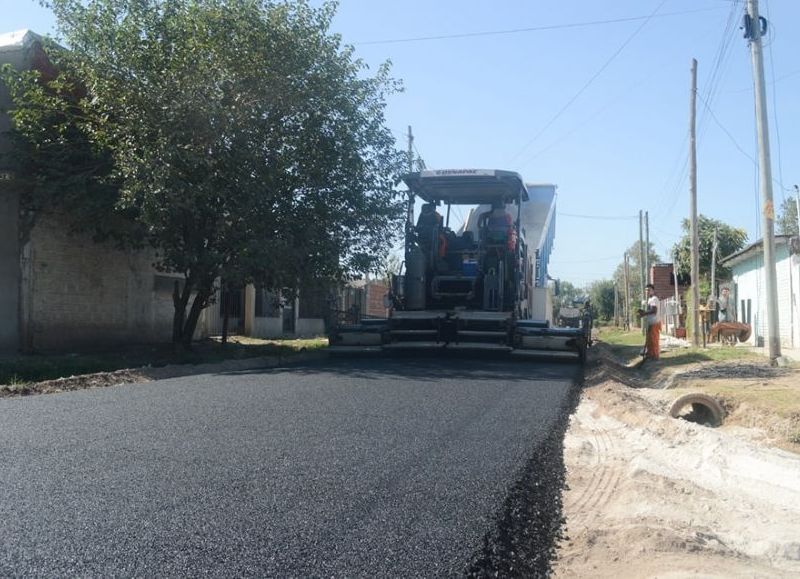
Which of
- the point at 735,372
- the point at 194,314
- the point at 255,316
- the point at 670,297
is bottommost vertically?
the point at 735,372

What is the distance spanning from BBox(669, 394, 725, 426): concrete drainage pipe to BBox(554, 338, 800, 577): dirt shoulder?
0.12 meters

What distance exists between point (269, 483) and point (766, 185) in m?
10.3

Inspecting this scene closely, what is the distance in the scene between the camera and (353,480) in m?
3.93

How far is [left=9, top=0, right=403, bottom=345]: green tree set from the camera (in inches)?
445

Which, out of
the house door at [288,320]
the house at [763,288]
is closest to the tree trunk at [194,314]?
the house door at [288,320]

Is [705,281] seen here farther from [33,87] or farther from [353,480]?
[353,480]

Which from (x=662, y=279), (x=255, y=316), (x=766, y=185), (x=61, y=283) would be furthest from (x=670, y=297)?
(x=61, y=283)

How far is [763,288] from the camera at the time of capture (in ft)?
63.9

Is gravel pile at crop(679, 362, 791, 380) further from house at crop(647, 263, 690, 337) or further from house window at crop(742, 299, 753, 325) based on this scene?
house at crop(647, 263, 690, 337)

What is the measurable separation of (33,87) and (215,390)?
7366 millimetres

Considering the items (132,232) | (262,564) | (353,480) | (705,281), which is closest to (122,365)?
(132,232)

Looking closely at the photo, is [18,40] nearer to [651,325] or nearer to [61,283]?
[61,283]

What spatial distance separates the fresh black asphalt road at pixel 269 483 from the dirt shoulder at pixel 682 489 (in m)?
0.28

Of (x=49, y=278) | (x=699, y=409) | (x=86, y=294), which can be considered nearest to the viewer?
(x=699, y=409)
